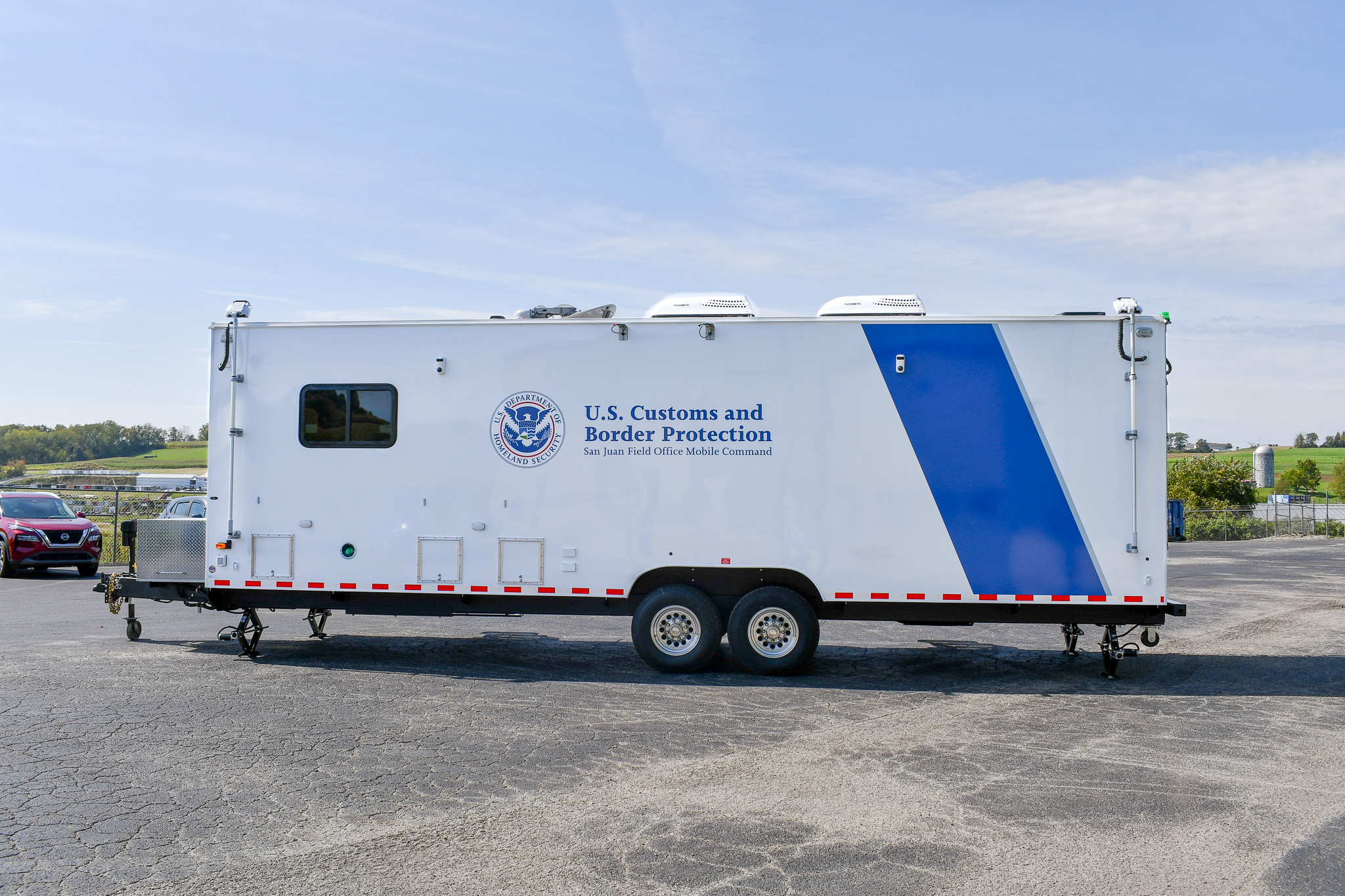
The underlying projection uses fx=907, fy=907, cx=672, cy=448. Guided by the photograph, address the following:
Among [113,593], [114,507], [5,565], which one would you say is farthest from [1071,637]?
[114,507]

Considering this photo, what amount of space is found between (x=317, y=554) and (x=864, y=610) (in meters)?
5.46

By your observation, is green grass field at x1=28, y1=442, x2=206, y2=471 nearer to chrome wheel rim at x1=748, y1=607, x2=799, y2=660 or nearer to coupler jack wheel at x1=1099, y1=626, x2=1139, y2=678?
chrome wheel rim at x1=748, y1=607, x2=799, y2=660

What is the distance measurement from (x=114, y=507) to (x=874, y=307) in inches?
771

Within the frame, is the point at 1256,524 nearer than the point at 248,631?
No

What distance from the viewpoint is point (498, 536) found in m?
8.96

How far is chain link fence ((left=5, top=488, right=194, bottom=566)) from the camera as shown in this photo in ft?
63.9

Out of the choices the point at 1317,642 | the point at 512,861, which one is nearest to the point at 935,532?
the point at 512,861

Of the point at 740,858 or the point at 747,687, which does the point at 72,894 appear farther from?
the point at 747,687

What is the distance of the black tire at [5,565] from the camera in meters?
17.5

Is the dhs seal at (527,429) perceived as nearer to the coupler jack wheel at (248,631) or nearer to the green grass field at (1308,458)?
the coupler jack wheel at (248,631)

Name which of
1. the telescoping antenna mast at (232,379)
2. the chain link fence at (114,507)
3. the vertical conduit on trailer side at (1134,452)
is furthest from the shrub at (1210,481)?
the telescoping antenna mast at (232,379)

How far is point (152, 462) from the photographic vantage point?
66.2m

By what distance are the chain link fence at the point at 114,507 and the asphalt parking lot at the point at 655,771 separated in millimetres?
10493

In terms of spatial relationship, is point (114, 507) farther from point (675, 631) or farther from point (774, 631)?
point (774, 631)
